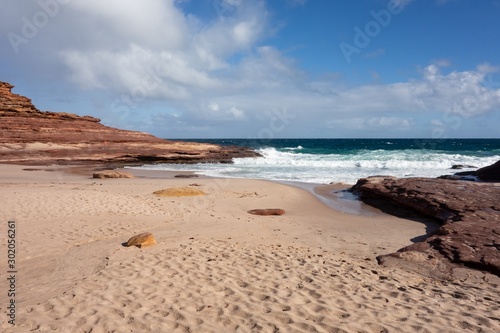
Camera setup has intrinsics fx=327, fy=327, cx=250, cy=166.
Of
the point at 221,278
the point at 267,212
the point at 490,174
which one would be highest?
the point at 490,174

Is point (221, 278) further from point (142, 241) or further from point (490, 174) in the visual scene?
point (490, 174)

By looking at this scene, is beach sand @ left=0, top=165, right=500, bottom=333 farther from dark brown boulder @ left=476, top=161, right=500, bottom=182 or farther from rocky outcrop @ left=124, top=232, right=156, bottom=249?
dark brown boulder @ left=476, top=161, right=500, bottom=182

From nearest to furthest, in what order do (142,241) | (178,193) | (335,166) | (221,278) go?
(221,278), (142,241), (178,193), (335,166)

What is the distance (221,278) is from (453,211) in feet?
25.6

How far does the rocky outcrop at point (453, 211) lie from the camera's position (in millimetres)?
6512

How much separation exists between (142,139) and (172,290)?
110 ft

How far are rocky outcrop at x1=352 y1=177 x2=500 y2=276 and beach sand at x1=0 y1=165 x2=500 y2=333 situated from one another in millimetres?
624

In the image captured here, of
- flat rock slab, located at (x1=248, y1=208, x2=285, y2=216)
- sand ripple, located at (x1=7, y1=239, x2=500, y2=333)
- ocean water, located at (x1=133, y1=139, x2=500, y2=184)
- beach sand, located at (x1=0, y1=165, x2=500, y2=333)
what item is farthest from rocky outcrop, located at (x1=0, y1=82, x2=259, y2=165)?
sand ripple, located at (x1=7, y1=239, x2=500, y2=333)

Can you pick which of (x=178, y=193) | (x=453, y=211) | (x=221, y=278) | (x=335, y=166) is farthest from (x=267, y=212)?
(x=335, y=166)

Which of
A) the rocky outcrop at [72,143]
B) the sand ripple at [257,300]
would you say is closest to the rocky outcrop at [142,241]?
the sand ripple at [257,300]

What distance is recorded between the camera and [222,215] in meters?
10.3

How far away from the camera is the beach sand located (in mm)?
3951

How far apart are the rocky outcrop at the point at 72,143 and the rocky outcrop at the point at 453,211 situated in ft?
74.3

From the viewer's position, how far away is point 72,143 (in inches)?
1225
